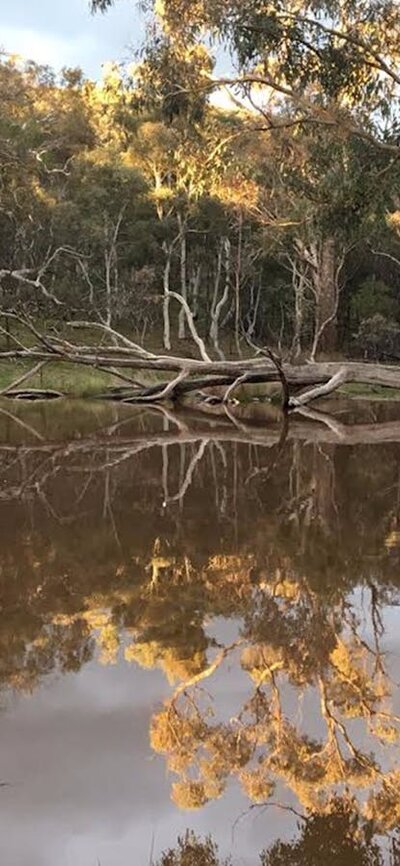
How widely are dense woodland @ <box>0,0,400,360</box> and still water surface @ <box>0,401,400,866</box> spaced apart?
9.42m

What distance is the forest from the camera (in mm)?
14359

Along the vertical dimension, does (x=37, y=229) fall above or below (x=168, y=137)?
below

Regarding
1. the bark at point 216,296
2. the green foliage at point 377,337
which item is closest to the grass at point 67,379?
the bark at point 216,296

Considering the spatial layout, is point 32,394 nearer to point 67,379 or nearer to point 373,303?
point 67,379

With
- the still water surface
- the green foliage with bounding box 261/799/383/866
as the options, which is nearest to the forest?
the still water surface

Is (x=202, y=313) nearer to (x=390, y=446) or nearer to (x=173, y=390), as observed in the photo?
(x=173, y=390)

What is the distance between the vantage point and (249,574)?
4738mm

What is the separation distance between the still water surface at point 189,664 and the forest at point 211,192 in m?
8.78

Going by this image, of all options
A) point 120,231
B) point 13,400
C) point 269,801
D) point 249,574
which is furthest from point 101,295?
point 269,801

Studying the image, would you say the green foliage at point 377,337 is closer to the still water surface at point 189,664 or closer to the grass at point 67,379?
the grass at point 67,379

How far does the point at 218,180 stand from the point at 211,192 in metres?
3.48

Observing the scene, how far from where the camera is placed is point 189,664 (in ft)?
11.3

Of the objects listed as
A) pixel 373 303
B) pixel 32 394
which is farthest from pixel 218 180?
pixel 373 303

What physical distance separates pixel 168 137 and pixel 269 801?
27.6 m
